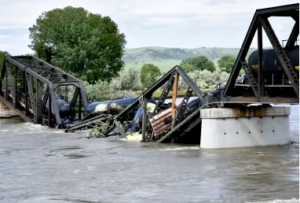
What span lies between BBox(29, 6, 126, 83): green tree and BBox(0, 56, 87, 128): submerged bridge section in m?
29.3

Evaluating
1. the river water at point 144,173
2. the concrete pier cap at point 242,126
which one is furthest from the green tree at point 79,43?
the concrete pier cap at point 242,126

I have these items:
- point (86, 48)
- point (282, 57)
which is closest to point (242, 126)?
point (282, 57)

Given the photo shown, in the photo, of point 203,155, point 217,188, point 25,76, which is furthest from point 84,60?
point 217,188

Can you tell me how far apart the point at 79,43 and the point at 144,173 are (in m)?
77.0

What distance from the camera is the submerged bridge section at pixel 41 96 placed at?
6825 centimetres

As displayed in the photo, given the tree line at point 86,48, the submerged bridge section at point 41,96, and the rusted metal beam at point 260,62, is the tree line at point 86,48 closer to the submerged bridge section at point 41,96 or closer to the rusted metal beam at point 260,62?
the submerged bridge section at point 41,96

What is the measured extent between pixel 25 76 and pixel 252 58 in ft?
121

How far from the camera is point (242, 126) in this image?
43.0 metres

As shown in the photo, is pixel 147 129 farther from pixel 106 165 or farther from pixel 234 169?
pixel 234 169

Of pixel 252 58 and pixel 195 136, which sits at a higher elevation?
pixel 252 58

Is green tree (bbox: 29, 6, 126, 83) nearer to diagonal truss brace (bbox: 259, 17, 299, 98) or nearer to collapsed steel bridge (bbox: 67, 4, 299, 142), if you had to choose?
collapsed steel bridge (bbox: 67, 4, 299, 142)

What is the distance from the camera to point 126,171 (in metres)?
36.7

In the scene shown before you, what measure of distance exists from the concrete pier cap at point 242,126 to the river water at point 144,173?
81 centimetres

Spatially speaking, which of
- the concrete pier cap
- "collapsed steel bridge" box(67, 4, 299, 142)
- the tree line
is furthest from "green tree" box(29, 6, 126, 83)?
the concrete pier cap
